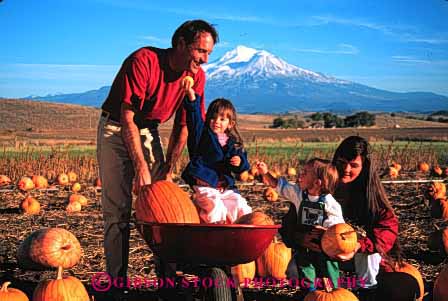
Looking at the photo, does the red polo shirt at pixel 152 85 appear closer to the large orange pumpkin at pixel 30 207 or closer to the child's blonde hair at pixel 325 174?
the child's blonde hair at pixel 325 174

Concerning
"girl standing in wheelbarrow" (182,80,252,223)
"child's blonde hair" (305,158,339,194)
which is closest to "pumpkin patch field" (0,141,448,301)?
"child's blonde hair" (305,158,339,194)

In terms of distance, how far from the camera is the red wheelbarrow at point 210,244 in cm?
374

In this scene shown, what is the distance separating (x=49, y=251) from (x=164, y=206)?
2.27 m

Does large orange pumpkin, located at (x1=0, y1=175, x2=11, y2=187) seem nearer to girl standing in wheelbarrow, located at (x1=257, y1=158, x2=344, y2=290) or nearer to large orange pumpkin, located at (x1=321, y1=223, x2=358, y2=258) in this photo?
girl standing in wheelbarrow, located at (x1=257, y1=158, x2=344, y2=290)

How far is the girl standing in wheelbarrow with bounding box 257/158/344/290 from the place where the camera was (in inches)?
179

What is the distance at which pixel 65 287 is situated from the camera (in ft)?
14.3

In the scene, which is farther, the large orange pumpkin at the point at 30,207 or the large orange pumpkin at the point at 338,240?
the large orange pumpkin at the point at 30,207

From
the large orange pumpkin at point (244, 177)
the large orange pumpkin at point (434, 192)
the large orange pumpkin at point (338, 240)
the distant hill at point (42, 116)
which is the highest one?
the distant hill at point (42, 116)

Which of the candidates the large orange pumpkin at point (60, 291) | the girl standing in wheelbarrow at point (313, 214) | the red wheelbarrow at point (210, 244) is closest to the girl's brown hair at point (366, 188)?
the girl standing in wheelbarrow at point (313, 214)

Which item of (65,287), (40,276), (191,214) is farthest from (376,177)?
(40,276)

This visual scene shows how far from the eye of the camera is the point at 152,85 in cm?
488

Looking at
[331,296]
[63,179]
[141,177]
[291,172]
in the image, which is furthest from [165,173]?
[291,172]

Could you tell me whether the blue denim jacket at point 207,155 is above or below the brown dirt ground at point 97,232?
above

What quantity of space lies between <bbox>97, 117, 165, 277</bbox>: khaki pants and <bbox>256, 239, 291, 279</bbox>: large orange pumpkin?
1.40 meters
